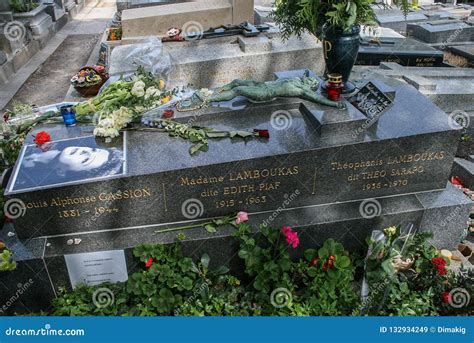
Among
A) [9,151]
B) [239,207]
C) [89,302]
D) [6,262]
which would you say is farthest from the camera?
[9,151]

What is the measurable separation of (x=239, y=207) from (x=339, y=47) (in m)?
2.34

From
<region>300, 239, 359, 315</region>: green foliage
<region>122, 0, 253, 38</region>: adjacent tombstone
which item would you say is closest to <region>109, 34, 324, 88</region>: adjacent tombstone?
<region>122, 0, 253, 38</region>: adjacent tombstone

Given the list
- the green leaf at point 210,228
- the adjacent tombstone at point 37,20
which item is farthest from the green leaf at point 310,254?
the adjacent tombstone at point 37,20

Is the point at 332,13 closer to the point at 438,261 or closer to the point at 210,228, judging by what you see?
the point at 210,228

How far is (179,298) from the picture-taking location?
4.20 m

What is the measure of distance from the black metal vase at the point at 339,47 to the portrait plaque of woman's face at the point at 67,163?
274cm

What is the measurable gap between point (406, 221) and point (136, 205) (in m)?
3.01

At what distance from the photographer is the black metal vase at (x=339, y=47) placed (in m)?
5.23

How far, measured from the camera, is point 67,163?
451 cm

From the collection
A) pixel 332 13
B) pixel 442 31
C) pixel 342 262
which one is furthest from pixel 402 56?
pixel 342 262

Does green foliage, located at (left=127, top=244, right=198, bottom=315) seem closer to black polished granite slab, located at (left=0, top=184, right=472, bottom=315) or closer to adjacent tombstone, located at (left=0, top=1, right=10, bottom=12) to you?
black polished granite slab, located at (left=0, top=184, right=472, bottom=315)

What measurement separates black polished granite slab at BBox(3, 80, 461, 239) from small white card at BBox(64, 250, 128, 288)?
293mm

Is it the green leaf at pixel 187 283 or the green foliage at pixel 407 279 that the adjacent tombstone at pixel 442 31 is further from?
the green leaf at pixel 187 283

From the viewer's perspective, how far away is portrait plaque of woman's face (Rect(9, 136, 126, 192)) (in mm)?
4305
